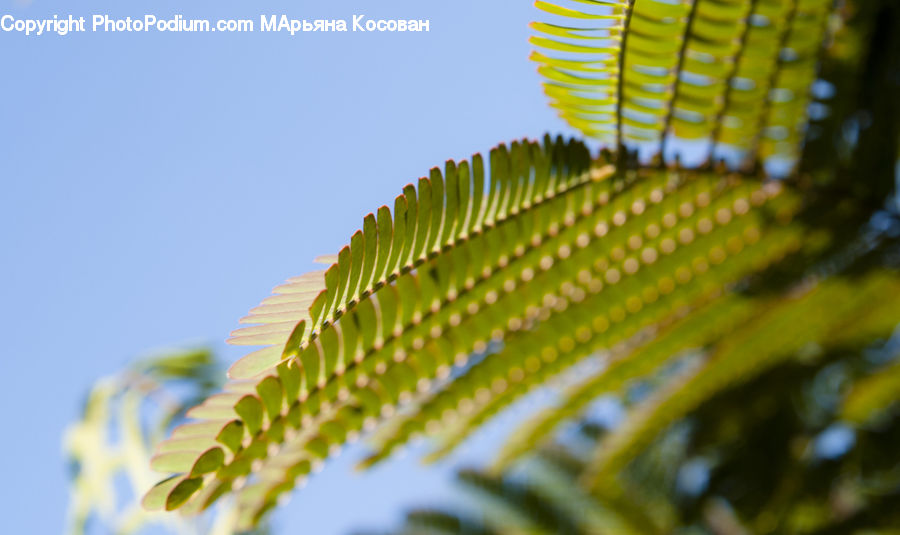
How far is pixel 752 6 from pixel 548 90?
31cm

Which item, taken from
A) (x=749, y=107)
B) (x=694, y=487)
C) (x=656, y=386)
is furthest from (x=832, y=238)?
(x=694, y=487)

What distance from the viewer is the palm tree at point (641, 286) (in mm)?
915

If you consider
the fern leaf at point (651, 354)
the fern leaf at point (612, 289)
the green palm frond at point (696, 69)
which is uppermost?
the green palm frond at point (696, 69)

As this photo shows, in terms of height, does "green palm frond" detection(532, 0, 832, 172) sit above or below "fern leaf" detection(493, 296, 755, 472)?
above

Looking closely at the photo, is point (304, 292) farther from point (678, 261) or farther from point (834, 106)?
point (834, 106)

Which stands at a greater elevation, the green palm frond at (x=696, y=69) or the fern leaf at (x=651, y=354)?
the green palm frond at (x=696, y=69)

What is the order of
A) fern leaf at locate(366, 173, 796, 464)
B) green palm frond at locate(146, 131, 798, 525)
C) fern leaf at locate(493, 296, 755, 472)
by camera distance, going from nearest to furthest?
1. green palm frond at locate(146, 131, 798, 525)
2. fern leaf at locate(366, 173, 796, 464)
3. fern leaf at locate(493, 296, 755, 472)

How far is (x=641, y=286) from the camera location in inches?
56.9

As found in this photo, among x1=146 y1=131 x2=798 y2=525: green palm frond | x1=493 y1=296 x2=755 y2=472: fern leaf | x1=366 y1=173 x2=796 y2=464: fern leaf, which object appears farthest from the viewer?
→ x1=493 y1=296 x2=755 y2=472: fern leaf

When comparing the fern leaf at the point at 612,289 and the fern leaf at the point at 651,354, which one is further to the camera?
the fern leaf at the point at 651,354

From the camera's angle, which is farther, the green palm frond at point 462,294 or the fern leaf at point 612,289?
the fern leaf at point 612,289

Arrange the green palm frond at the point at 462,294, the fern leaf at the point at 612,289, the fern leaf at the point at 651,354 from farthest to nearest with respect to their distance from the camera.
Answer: the fern leaf at the point at 651,354 < the fern leaf at the point at 612,289 < the green palm frond at the point at 462,294

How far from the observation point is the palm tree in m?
0.91

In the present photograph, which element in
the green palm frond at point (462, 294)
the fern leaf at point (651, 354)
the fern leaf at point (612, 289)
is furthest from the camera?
the fern leaf at point (651, 354)
